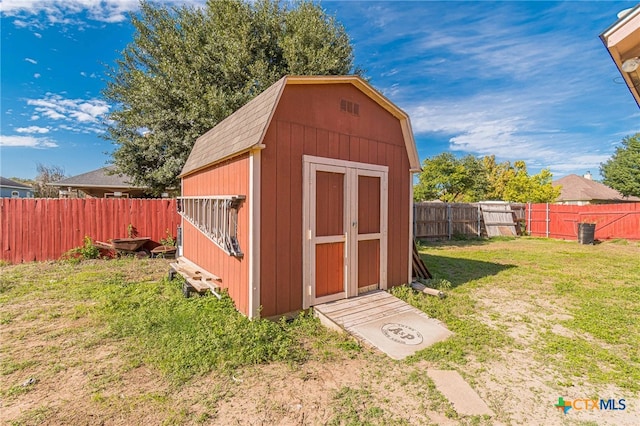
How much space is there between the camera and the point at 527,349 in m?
3.27

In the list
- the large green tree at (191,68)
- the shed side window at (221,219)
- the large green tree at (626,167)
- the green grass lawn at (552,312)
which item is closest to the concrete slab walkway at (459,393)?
the green grass lawn at (552,312)

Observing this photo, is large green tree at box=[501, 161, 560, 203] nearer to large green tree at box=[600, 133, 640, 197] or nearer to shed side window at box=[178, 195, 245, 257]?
large green tree at box=[600, 133, 640, 197]

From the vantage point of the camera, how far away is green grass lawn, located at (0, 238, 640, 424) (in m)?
2.23

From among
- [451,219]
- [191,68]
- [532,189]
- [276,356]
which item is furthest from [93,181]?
[532,189]

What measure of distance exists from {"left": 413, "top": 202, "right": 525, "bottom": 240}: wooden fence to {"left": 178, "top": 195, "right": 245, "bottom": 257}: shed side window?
9.82 m

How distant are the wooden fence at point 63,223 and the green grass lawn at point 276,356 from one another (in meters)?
2.64

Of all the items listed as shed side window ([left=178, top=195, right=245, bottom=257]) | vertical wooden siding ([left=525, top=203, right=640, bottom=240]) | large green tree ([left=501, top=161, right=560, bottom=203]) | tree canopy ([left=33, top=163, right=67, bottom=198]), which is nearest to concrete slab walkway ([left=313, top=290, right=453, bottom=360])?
shed side window ([left=178, top=195, right=245, bottom=257])

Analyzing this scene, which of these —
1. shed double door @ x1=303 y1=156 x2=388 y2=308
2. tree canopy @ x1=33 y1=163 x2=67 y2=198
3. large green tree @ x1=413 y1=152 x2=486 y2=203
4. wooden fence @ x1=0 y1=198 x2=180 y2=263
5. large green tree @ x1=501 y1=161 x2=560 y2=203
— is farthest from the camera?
large green tree @ x1=413 y1=152 x2=486 y2=203

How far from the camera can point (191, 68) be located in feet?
31.9

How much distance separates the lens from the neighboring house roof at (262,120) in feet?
12.0

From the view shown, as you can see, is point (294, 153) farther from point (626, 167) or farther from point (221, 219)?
point (626, 167)

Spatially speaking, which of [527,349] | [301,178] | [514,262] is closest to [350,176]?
[301,178]

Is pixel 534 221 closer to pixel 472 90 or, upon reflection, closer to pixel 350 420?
pixel 472 90

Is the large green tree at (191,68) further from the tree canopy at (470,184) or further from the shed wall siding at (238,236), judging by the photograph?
the tree canopy at (470,184)
